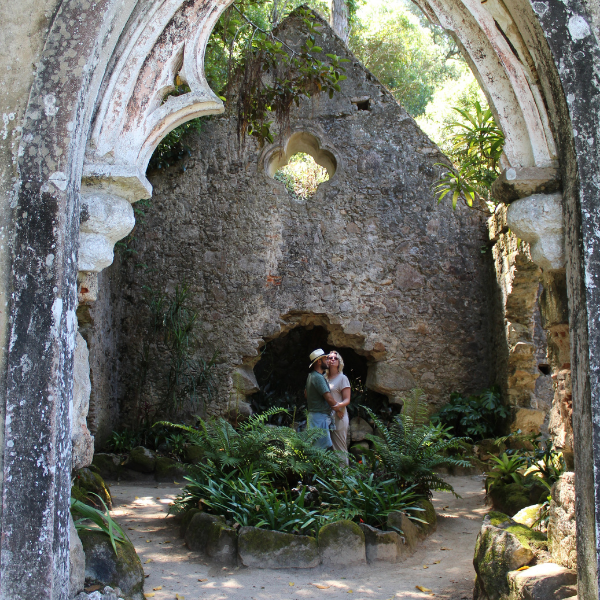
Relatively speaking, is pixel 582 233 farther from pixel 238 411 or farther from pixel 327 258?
pixel 238 411

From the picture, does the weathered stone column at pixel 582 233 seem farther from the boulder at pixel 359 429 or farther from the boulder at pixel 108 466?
the boulder at pixel 359 429

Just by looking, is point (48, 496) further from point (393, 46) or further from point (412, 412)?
point (393, 46)

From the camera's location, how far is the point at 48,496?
201 centimetres

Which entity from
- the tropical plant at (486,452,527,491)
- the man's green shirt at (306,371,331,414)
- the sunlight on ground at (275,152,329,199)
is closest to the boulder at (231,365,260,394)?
the man's green shirt at (306,371,331,414)

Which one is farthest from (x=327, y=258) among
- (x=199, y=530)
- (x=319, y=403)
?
(x=199, y=530)

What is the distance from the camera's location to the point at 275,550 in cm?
378

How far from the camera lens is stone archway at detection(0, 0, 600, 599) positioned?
203 cm

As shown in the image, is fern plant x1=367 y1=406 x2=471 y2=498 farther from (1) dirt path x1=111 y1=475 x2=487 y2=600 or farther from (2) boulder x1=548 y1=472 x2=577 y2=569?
(2) boulder x1=548 y1=472 x2=577 y2=569

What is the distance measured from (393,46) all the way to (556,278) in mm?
16396

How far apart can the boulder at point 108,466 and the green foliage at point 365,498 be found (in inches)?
111

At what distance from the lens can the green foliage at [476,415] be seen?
283 inches

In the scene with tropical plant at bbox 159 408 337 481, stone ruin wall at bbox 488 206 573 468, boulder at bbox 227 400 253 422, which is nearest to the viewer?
tropical plant at bbox 159 408 337 481

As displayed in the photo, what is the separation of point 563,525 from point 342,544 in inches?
61.7

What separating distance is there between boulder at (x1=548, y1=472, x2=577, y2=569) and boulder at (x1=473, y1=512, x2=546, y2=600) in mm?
128
